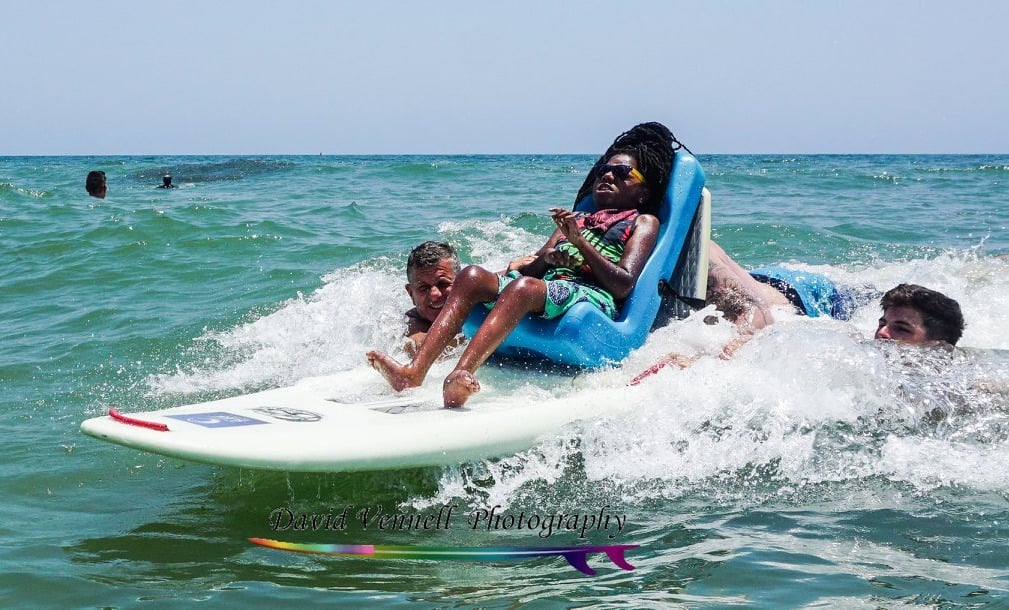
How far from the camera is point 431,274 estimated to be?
16.6 ft

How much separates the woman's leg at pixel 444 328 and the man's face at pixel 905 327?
2.12 meters

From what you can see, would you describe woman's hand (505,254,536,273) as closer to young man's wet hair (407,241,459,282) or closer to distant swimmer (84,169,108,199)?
young man's wet hair (407,241,459,282)

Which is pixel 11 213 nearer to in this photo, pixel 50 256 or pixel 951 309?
pixel 50 256

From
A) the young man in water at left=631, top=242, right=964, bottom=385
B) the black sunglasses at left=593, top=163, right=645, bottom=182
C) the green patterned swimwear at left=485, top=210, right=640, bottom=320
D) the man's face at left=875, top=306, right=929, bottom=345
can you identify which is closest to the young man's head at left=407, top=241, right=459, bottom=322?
the green patterned swimwear at left=485, top=210, right=640, bottom=320

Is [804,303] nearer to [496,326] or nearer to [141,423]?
[496,326]

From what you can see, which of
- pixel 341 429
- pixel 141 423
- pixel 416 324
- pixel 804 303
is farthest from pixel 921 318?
pixel 141 423

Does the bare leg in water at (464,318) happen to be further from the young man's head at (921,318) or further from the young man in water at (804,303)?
the young man's head at (921,318)

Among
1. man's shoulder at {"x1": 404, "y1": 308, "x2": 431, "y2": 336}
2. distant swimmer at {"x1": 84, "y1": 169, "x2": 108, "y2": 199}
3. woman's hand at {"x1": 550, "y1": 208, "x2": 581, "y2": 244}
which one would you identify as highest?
distant swimmer at {"x1": 84, "y1": 169, "x2": 108, "y2": 199}

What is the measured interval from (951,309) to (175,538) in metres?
3.85

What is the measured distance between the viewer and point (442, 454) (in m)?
3.88

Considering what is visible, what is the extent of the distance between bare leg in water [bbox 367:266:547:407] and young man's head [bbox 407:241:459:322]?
57cm

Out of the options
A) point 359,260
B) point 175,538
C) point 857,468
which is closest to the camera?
point 175,538

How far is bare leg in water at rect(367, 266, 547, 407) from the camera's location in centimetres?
433

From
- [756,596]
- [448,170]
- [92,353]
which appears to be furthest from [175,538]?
[448,170]
